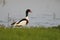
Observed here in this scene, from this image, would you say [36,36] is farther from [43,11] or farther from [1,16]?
[43,11]

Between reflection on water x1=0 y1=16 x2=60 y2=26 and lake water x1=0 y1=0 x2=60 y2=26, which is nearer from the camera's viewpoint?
reflection on water x1=0 y1=16 x2=60 y2=26

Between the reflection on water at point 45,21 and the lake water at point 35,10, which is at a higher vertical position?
the lake water at point 35,10

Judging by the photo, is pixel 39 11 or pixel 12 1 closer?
pixel 39 11

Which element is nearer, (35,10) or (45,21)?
(45,21)

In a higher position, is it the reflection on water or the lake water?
the lake water

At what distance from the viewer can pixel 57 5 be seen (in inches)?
900

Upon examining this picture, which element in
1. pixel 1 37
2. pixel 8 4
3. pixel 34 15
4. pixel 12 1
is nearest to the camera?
pixel 1 37

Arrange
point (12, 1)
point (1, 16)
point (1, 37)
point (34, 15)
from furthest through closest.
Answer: point (12, 1), point (34, 15), point (1, 16), point (1, 37)

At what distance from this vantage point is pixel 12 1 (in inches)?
925

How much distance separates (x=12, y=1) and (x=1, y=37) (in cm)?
1610

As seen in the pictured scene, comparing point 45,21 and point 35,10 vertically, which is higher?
point 35,10

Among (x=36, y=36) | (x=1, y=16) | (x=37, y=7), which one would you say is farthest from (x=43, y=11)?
(x=36, y=36)

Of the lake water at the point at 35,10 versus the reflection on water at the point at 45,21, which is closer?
the reflection on water at the point at 45,21

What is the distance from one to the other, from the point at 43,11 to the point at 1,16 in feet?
11.6
